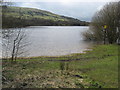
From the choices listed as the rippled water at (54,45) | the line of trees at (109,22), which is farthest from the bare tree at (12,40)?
the line of trees at (109,22)

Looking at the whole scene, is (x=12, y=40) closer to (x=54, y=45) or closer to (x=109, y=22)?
(x=54, y=45)

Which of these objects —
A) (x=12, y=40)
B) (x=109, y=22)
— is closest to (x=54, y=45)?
(x=109, y=22)

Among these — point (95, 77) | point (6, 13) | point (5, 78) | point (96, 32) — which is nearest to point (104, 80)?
point (95, 77)

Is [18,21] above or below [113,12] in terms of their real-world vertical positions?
below

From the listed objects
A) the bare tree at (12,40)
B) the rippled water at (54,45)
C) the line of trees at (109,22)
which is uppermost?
the line of trees at (109,22)

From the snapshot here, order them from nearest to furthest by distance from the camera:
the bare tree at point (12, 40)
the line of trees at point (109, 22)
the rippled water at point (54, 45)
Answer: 1. the bare tree at point (12, 40)
2. the rippled water at point (54, 45)
3. the line of trees at point (109, 22)

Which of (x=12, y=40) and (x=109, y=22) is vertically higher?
(x=109, y=22)

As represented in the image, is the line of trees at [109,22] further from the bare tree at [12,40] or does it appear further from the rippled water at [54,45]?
the bare tree at [12,40]

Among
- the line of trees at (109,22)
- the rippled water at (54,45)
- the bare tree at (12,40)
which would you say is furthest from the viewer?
the line of trees at (109,22)

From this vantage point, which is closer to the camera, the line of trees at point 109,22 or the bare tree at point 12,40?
the bare tree at point 12,40

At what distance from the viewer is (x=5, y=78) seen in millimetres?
6547

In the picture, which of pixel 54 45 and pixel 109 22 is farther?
pixel 109 22

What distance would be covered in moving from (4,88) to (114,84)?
4513 millimetres

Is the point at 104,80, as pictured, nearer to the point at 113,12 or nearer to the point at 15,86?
the point at 15,86
